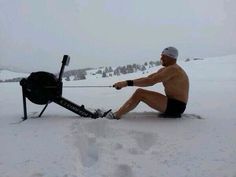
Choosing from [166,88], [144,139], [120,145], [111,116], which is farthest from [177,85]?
[120,145]

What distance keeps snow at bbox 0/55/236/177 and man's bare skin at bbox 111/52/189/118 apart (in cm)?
22

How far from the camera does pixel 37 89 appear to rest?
747cm

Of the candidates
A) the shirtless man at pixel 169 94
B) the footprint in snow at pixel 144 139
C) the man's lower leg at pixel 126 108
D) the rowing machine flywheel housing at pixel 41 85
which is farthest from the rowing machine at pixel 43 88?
the footprint in snow at pixel 144 139

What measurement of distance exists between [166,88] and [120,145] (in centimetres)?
211

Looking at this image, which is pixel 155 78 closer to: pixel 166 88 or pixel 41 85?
pixel 166 88

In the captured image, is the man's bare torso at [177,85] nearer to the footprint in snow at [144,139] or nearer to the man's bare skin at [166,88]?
the man's bare skin at [166,88]

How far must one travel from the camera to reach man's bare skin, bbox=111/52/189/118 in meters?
7.44

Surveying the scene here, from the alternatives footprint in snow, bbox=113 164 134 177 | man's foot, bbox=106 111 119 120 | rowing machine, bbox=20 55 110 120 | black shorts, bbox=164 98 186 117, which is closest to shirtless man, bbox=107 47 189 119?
black shorts, bbox=164 98 186 117

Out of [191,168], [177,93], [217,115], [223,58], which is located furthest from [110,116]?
[223,58]

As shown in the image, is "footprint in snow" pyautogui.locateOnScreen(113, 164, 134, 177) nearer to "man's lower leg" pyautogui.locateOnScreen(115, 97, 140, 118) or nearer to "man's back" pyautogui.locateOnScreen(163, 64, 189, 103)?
"man's lower leg" pyautogui.locateOnScreen(115, 97, 140, 118)

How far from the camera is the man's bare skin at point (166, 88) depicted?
744cm

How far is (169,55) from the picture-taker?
757 centimetres

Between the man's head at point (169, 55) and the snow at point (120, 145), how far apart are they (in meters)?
0.95

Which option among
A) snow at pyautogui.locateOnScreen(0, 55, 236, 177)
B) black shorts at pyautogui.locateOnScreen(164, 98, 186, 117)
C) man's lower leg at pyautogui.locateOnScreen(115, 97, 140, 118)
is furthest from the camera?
→ black shorts at pyautogui.locateOnScreen(164, 98, 186, 117)
